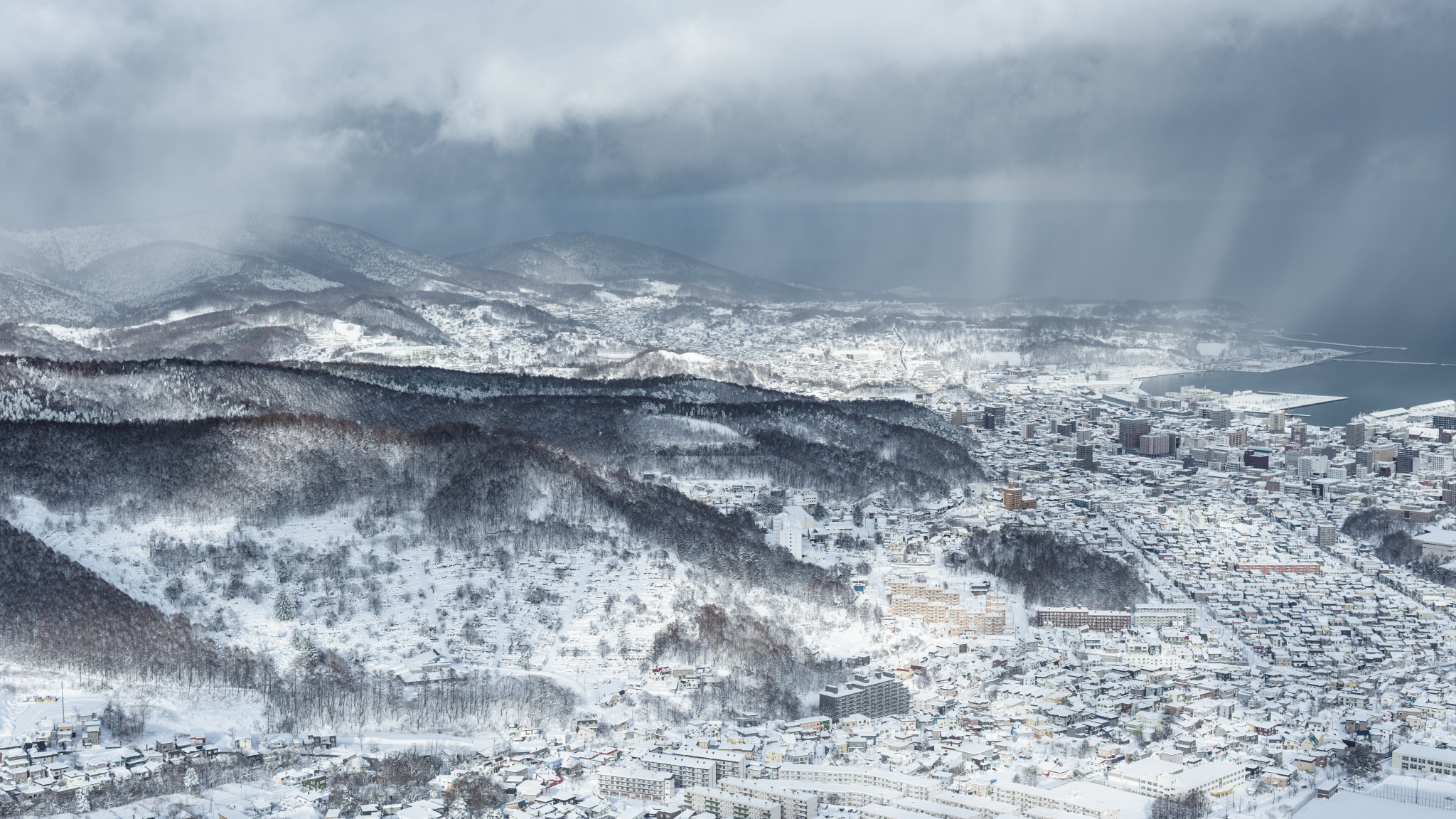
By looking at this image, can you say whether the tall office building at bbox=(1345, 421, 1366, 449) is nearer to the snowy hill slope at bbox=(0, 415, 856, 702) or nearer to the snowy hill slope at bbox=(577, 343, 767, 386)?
the snowy hill slope at bbox=(577, 343, 767, 386)

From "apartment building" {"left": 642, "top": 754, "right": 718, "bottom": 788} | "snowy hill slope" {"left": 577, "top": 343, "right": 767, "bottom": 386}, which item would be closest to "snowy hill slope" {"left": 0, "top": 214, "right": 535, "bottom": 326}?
"snowy hill slope" {"left": 577, "top": 343, "right": 767, "bottom": 386}

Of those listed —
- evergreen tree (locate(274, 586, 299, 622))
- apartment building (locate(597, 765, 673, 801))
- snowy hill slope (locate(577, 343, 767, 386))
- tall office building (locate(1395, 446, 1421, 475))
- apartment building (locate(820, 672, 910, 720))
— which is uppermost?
snowy hill slope (locate(577, 343, 767, 386))

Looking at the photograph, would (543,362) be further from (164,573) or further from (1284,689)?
(1284,689)

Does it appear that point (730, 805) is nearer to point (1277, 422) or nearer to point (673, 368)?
point (1277, 422)

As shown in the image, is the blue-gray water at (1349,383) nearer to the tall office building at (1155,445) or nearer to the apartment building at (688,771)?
the tall office building at (1155,445)

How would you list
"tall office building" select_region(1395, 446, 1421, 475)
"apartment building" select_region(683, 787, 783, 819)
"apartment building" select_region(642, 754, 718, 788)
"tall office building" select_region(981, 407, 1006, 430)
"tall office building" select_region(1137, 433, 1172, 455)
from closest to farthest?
1. "apartment building" select_region(683, 787, 783, 819)
2. "apartment building" select_region(642, 754, 718, 788)
3. "tall office building" select_region(1395, 446, 1421, 475)
4. "tall office building" select_region(1137, 433, 1172, 455)
5. "tall office building" select_region(981, 407, 1006, 430)
